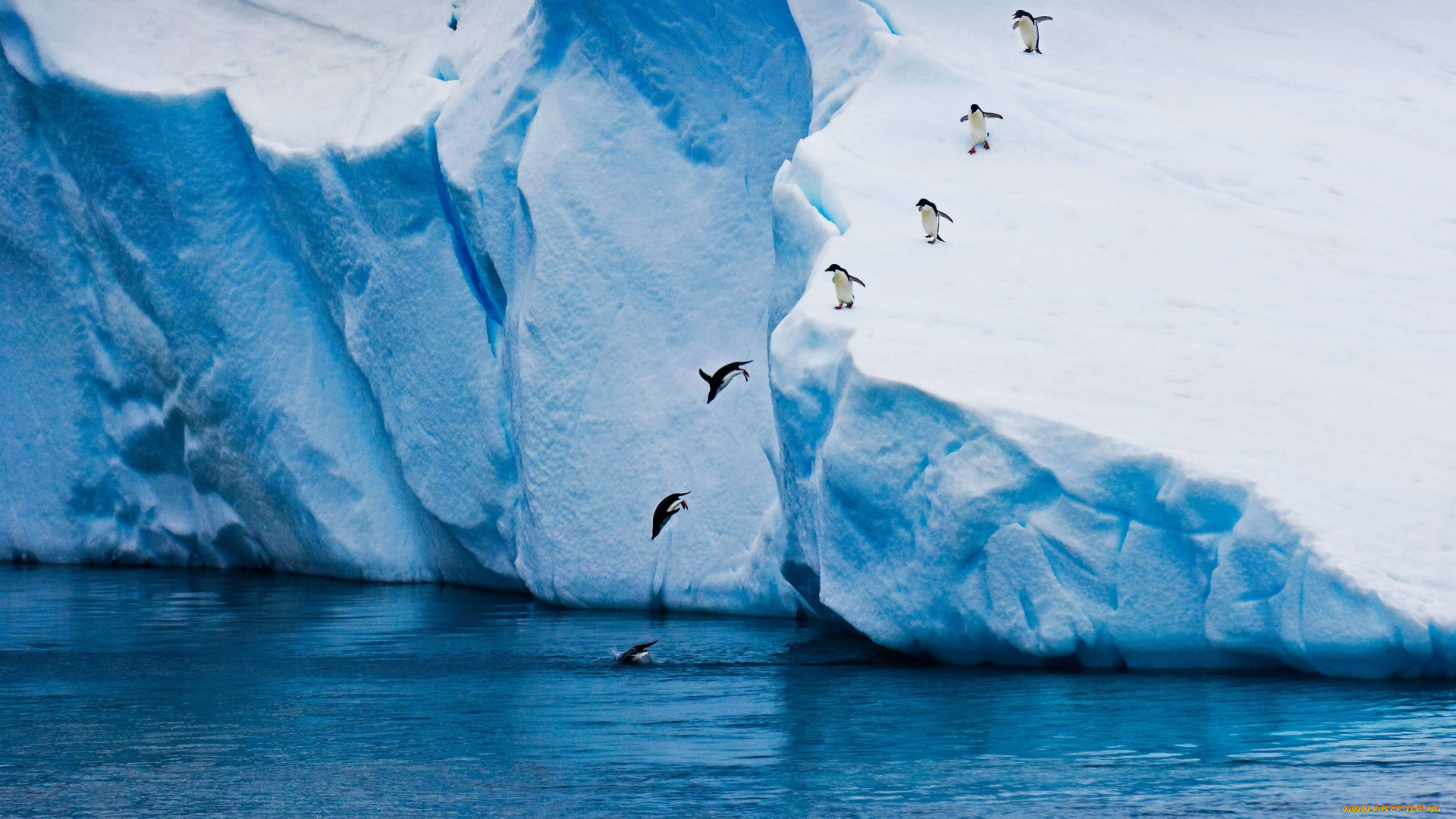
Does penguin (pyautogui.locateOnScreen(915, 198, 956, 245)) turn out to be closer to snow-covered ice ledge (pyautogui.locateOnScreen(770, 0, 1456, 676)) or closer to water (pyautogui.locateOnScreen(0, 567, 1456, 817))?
snow-covered ice ledge (pyautogui.locateOnScreen(770, 0, 1456, 676))

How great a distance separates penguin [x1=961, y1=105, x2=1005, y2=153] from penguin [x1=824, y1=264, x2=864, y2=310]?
1916mm

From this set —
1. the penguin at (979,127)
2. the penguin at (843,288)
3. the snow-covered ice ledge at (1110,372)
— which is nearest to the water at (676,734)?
the snow-covered ice ledge at (1110,372)

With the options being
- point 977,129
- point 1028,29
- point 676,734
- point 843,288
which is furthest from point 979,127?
point 676,734

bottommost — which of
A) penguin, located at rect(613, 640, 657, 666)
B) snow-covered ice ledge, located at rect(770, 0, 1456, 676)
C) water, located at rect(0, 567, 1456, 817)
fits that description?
water, located at rect(0, 567, 1456, 817)

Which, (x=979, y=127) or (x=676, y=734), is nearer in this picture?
(x=676, y=734)

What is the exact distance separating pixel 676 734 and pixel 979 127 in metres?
4.86

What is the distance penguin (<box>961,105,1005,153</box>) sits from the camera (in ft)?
31.3

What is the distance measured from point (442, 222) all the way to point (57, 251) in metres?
5.06

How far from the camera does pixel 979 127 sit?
380 inches

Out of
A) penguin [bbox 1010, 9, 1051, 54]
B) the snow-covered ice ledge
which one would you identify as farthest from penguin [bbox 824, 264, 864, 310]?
penguin [bbox 1010, 9, 1051, 54]

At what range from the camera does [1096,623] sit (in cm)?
693

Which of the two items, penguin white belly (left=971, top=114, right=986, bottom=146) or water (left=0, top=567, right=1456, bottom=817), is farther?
penguin white belly (left=971, top=114, right=986, bottom=146)

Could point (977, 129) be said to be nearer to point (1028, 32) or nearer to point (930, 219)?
point (930, 219)

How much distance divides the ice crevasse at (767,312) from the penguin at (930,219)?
97 millimetres
